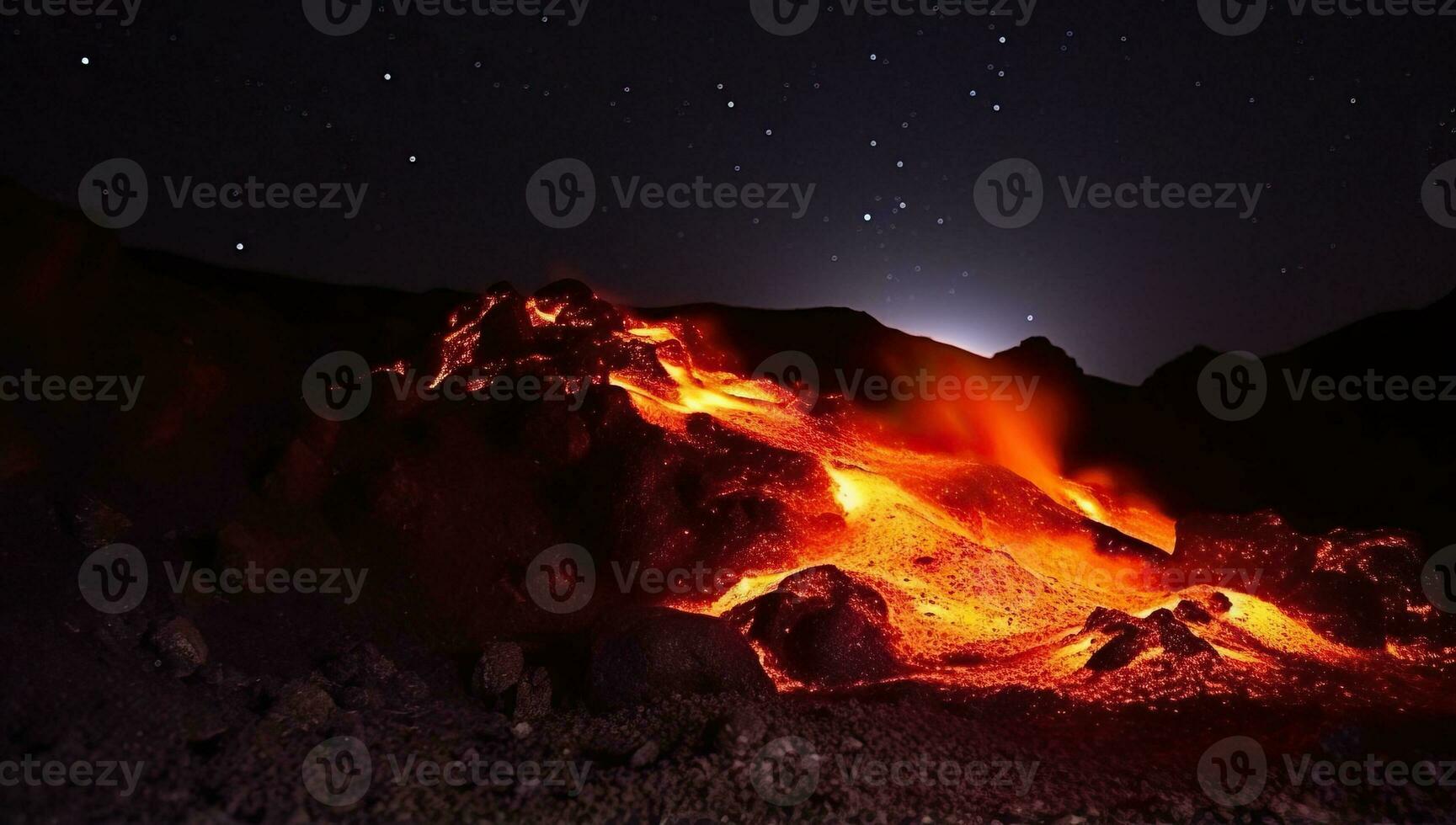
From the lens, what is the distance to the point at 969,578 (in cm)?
1205

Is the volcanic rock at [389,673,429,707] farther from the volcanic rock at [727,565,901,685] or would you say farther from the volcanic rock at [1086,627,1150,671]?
the volcanic rock at [1086,627,1150,671]

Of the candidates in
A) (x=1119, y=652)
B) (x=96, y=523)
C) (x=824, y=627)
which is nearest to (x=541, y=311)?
(x=96, y=523)

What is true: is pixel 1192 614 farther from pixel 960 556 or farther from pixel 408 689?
pixel 408 689

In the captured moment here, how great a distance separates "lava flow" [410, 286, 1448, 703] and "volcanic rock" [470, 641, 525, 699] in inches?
114

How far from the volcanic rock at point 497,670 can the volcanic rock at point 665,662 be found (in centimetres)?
90

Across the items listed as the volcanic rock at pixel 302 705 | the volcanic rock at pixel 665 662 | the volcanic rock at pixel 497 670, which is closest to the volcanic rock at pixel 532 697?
the volcanic rock at pixel 497 670

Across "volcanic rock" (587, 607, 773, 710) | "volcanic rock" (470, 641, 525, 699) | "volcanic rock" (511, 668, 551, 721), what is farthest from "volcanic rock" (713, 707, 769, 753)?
"volcanic rock" (470, 641, 525, 699)

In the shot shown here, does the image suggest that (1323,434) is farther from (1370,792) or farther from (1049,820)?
(1049,820)

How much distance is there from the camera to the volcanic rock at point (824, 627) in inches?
378

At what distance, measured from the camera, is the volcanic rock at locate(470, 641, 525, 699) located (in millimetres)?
8570

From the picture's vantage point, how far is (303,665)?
28.4ft

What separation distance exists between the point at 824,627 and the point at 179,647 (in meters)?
6.80

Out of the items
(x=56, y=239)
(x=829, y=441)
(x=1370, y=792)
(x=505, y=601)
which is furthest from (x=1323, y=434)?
(x=56, y=239)

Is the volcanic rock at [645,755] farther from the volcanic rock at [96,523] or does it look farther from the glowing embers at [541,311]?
the glowing embers at [541,311]
